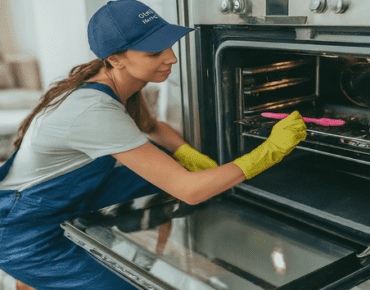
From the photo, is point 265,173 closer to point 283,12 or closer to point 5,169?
point 283,12

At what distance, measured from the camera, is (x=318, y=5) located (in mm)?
1028

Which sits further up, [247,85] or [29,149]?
[247,85]

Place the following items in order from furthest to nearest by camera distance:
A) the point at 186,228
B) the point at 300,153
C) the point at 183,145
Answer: the point at 300,153 → the point at 183,145 → the point at 186,228

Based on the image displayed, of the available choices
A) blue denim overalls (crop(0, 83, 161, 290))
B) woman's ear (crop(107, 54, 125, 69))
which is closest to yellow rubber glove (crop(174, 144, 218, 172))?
blue denim overalls (crop(0, 83, 161, 290))

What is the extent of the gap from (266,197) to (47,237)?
766 millimetres

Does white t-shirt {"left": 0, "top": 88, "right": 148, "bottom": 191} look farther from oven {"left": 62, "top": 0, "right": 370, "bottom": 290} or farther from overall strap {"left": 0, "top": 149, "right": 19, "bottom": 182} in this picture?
oven {"left": 62, "top": 0, "right": 370, "bottom": 290}

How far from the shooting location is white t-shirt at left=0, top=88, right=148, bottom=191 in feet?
4.13

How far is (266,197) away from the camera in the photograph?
1455 millimetres

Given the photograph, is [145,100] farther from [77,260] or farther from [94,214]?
[77,260]

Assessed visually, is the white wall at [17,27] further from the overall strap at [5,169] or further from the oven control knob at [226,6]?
the oven control knob at [226,6]

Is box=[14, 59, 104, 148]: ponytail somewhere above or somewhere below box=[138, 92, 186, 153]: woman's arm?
above

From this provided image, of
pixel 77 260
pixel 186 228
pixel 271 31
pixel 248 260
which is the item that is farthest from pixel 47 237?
pixel 271 31

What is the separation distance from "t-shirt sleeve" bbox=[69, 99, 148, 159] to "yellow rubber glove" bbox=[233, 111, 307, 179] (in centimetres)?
31

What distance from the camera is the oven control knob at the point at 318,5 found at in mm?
1024
